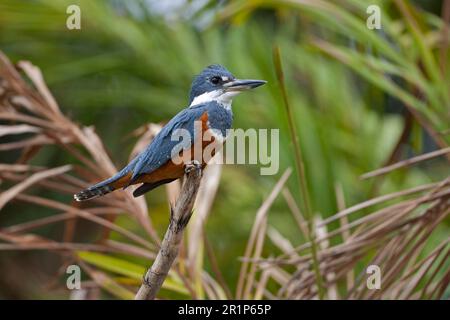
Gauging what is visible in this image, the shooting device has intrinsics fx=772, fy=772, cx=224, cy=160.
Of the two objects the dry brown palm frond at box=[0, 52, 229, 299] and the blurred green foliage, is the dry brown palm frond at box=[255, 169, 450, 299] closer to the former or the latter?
the dry brown palm frond at box=[0, 52, 229, 299]

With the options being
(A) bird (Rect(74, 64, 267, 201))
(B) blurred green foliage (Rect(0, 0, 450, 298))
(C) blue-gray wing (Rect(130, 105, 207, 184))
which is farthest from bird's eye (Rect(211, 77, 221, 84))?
(B) blurred green foliage (Rect(0, 0, 450, 298))

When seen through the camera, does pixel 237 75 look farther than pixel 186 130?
Yes

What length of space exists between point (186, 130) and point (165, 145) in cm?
7

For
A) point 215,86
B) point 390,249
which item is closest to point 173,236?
point 215,86

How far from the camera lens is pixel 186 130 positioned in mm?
1787

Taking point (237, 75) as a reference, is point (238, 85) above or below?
below

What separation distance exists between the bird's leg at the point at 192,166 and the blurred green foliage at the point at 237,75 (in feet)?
3.93

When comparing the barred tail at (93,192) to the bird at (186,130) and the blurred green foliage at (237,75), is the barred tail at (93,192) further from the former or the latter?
the blurred green foliage at (237,75)

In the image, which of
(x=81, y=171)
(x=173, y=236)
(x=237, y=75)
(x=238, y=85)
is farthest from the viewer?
(x=237, y=75)

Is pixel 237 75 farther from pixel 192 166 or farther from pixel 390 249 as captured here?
pixel 192 166

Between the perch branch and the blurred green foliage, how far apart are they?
1300 millimetres

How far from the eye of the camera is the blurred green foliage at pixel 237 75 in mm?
3051

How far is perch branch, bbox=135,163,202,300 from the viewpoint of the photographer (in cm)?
159

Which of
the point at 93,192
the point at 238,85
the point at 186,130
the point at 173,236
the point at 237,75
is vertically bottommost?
the point at 173,236
